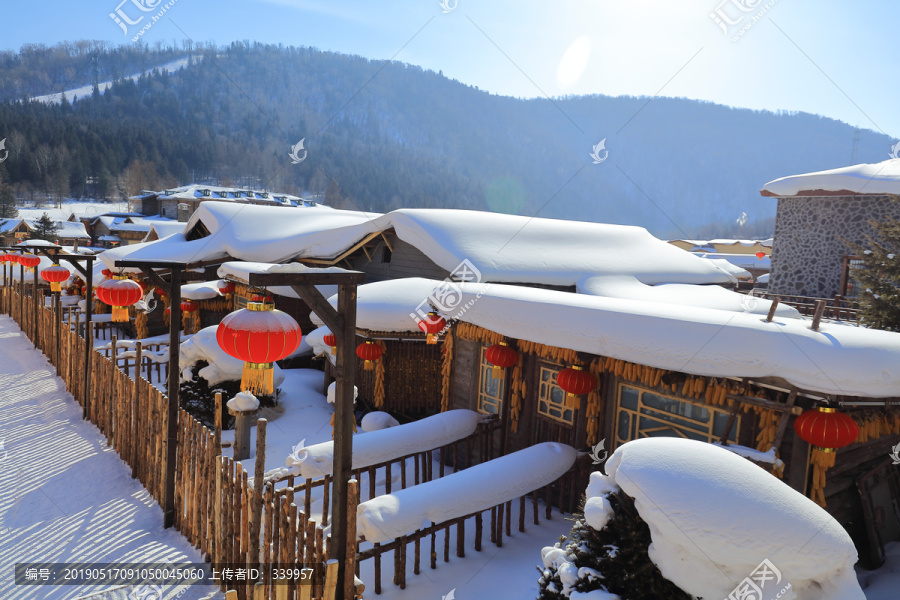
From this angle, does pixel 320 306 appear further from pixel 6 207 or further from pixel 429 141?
pixel 429 141

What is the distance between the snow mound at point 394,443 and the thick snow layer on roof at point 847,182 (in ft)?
50.9

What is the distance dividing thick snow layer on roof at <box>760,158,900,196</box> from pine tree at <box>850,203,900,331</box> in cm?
718

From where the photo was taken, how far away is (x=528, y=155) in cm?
17012

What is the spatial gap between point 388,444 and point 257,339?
3.73 meters

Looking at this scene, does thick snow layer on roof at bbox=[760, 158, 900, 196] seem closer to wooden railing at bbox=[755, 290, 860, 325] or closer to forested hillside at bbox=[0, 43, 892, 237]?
wooden railing at bbox=[755, 290, 860, 325]

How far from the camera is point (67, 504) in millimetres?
6902

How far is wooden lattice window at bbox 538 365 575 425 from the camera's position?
27.4 feet

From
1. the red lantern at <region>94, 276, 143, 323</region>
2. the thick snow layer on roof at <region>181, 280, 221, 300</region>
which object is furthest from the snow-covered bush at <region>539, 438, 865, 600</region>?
the thick snow layer on roof at <region>181, 280, 221, 300</region>

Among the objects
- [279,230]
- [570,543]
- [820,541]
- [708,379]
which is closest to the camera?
[820,541]

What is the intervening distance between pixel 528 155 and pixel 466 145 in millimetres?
20338

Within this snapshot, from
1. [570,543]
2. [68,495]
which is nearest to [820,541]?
[570,543]

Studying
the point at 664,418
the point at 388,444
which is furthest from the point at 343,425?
the point at 664,418

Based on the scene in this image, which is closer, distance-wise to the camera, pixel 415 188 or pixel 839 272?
pixel 839 272

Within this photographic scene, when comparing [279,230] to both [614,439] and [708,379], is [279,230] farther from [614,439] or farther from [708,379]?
[708,379]
